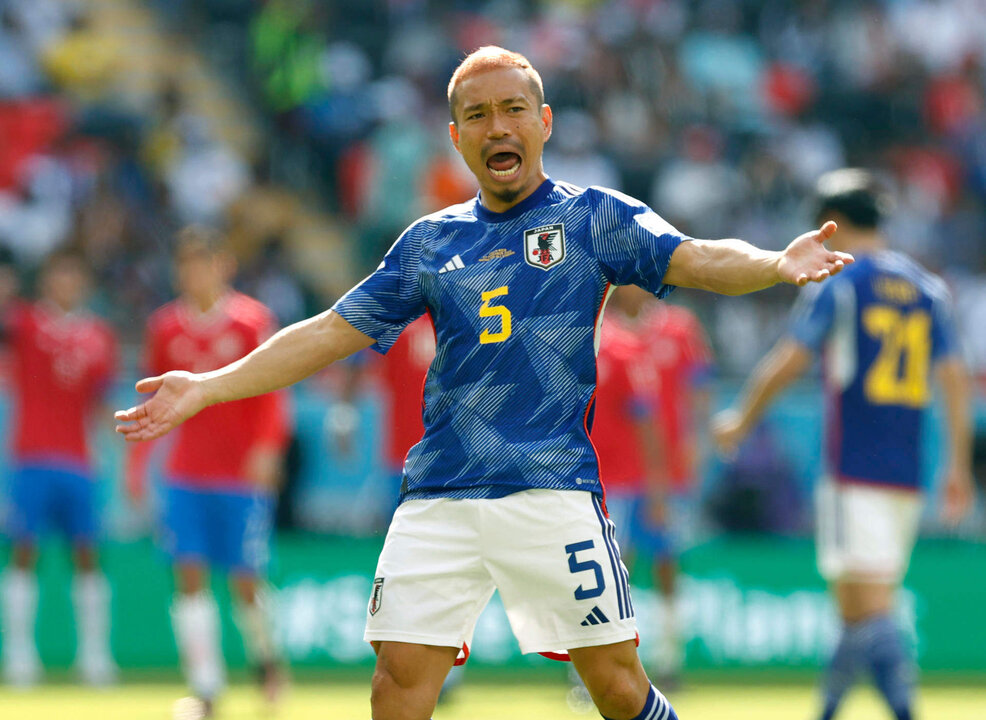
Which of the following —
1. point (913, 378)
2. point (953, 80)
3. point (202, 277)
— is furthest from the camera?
point (953, 80)

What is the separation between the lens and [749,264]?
13.3 ft

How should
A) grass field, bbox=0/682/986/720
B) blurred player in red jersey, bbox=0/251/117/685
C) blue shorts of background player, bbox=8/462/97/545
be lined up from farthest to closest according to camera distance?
blue shorts of background player, bbox=8/462/97/545, blurred player in red jersey, bbox=0/251/117/685, grass field, bbox=0/682/986/720

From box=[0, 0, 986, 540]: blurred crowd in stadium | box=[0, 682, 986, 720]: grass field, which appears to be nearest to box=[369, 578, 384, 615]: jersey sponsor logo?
box=[0, 682, 986, 720]: grass field

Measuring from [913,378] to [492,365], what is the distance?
3100mm

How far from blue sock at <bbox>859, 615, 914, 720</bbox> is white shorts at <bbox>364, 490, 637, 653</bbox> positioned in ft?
7.97

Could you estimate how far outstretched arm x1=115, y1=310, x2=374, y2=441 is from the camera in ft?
14.7

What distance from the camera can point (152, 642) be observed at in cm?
1106

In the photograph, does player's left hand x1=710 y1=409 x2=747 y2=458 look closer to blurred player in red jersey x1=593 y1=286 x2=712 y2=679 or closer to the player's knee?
the player's knee

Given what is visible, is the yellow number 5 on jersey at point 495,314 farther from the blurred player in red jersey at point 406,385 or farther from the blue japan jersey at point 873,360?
the blurred player in red jersey at point 406,385

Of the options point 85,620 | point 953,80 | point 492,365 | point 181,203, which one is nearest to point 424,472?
point 492,365

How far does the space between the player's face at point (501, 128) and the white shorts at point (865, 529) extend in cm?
287

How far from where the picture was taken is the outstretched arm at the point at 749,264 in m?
3.83

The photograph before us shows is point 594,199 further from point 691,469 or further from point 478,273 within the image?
point 691,469

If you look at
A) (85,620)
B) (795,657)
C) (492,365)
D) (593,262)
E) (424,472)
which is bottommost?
(795,657)
